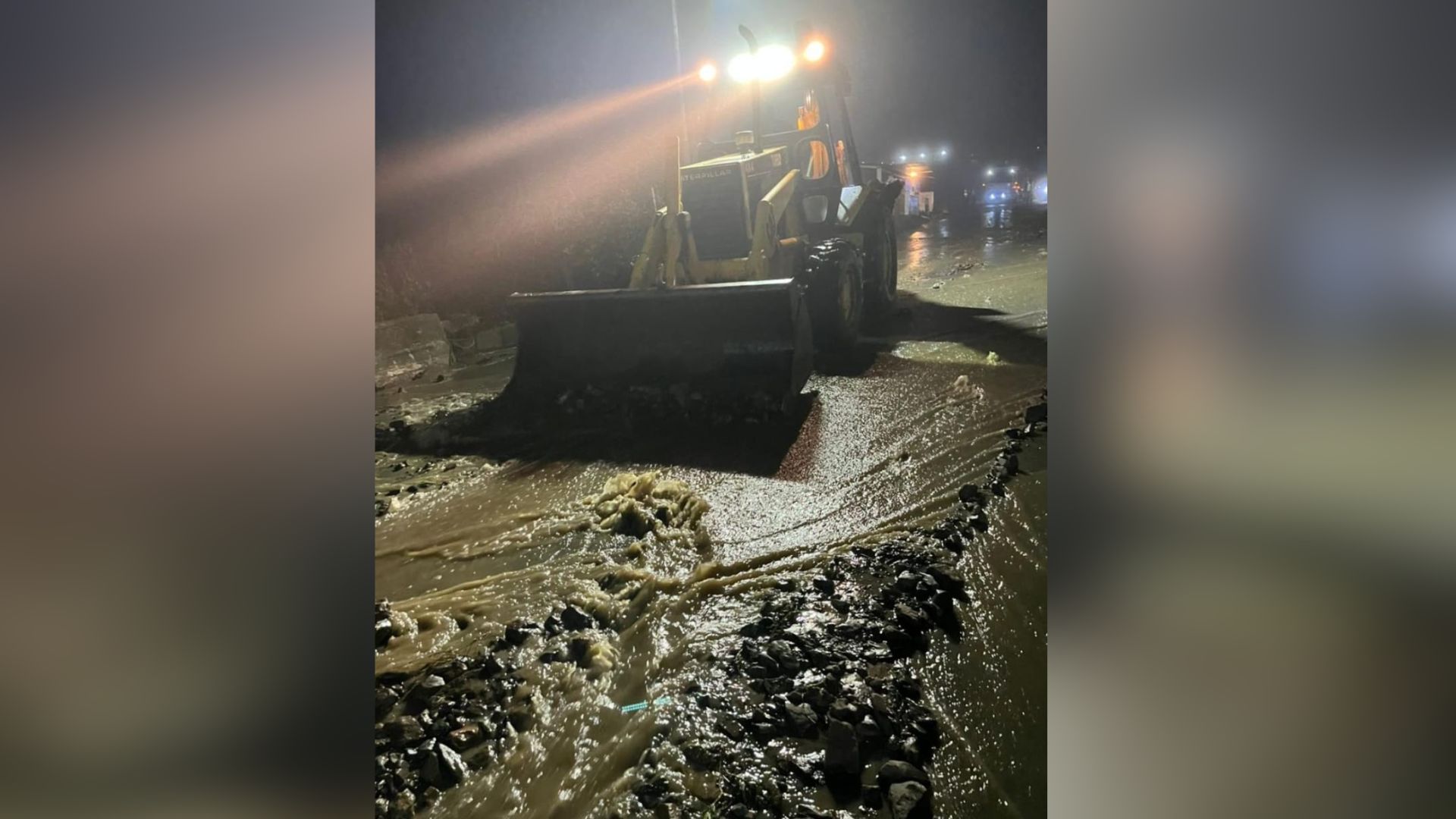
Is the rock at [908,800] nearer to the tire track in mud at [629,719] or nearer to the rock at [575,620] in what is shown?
the tire track in mud at [629,719]

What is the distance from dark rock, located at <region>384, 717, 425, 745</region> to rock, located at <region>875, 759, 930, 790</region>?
2.66ft

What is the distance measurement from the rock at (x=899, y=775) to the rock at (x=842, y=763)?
4 cm

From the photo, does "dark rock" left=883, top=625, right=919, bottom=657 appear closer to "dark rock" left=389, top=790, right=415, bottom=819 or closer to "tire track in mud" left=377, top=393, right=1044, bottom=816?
"tire track in mud" left=377, top=393, right=1044, bottom=816

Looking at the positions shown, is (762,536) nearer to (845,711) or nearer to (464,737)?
(845,711)

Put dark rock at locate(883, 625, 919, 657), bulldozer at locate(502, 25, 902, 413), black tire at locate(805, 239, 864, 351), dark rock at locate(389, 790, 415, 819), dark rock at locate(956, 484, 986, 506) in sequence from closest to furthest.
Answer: dark rock at locate(389, 790, 415, 819) → dark rock at locate(883, 625, 919, 657) → dark rock at locate(956, 484, 986, 506) → bulldozer at locate(502, 25, 902, 413) → black tire at locate(805, 239, 864, 351)

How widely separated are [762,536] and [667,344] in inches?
20.8

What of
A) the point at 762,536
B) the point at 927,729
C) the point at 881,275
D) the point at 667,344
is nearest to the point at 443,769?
the point at 762,536

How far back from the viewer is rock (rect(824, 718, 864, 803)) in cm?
110

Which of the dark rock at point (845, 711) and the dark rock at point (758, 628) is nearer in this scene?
the dark rock at point (845, 711)

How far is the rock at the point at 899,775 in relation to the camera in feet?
3.59

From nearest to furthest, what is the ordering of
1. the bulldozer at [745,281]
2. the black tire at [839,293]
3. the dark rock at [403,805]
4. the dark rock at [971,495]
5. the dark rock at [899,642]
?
1. the dark rock at [403,805]
2. the dark rock at [899,642]
3. the dark rock at [971,495]
4. the bulldozer at [745,281]
5. the black tire at [839,293]

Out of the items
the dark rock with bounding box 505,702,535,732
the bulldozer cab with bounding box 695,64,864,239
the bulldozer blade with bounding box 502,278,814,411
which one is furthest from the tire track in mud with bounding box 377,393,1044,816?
the bulldozer cab with bounding box 695,64,864,239

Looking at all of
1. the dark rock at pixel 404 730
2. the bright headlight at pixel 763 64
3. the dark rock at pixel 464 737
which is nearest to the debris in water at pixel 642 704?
the dark rock at pixel 464 737
